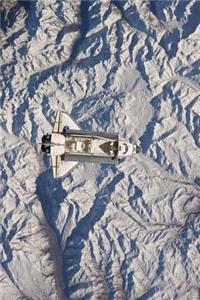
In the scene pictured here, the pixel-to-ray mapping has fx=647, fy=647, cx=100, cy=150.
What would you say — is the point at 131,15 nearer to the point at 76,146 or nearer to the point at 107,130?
the point at 107,130

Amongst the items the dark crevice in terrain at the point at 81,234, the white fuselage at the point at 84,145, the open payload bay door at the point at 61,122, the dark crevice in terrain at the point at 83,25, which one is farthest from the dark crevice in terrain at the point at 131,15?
the white fuselage at the point at 84,145

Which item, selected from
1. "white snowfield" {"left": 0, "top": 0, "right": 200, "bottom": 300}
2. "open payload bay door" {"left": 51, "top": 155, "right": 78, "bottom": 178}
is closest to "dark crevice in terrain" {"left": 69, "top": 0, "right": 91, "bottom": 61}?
"white snowfield" {"left": 0, "top": 0, "right": 200, "bottom": 300}

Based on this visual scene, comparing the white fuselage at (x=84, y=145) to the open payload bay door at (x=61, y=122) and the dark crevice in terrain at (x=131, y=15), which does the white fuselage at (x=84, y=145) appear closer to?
the open payload bay door at (x=61, y=122)

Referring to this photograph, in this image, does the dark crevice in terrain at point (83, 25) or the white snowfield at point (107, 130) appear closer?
the white snowfield at point (107, 130)

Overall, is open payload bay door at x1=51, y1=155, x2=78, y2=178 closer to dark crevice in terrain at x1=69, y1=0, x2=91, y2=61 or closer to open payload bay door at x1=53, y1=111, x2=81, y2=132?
open payload bay door at x1=53, y1=111, x2=81, y2=132

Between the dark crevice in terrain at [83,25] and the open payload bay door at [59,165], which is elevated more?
the dark crevice in terrain at [83,25]

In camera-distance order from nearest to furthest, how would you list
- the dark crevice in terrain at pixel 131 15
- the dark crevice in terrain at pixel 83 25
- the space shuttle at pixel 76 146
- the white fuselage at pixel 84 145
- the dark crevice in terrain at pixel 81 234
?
the white fuselage at pixel 84 145 < the space shuttle at pixel 76 146 < the dark crevice in terrain at pixel 131 15 < the dark crevice in terrain at pixel 83 25 < the dark crevice in terrain at pixel 81 234

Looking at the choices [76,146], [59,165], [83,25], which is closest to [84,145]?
[76,146]
